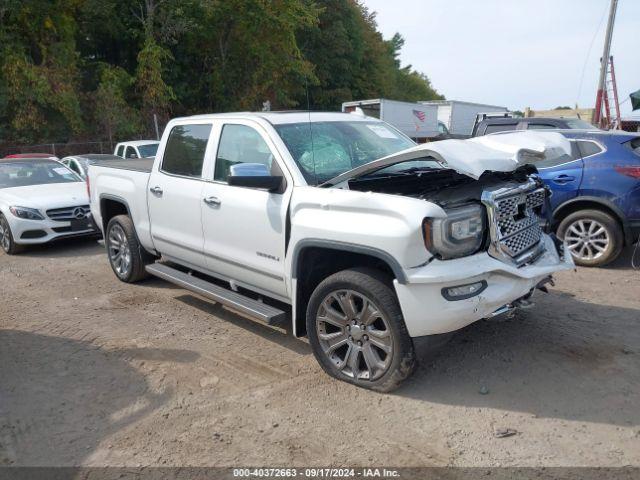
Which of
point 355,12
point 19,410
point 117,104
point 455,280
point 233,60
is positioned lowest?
point 19,410

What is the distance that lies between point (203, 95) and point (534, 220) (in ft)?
88.7

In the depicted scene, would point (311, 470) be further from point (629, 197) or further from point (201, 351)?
point (629, 197)

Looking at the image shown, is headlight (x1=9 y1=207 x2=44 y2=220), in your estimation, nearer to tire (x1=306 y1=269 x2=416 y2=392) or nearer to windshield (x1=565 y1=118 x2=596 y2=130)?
tire (x1=306 y1=269 x2=416 y2=392)

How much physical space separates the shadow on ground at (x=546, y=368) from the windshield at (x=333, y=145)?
5.31ft

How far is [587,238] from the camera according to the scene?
261 inches

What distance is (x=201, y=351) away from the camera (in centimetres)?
448

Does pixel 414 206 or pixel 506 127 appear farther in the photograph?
pixel 506 127

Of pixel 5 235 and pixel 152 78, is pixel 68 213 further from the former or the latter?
pixel 152 78

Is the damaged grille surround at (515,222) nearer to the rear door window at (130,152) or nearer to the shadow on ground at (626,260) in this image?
the shadow on ground at (626,260)

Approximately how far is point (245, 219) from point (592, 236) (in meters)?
4.64

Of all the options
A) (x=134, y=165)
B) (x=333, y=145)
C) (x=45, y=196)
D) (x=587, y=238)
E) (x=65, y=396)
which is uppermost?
(x=333, y=145)

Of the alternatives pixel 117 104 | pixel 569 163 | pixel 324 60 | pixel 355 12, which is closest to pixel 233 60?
pixel 117 104

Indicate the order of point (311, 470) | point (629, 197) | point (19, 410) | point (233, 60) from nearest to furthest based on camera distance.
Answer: point (311, 470) < point (19, 410) < point (629, 197) < point (233, 60)

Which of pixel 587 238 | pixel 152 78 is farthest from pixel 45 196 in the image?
pixel 152 78
